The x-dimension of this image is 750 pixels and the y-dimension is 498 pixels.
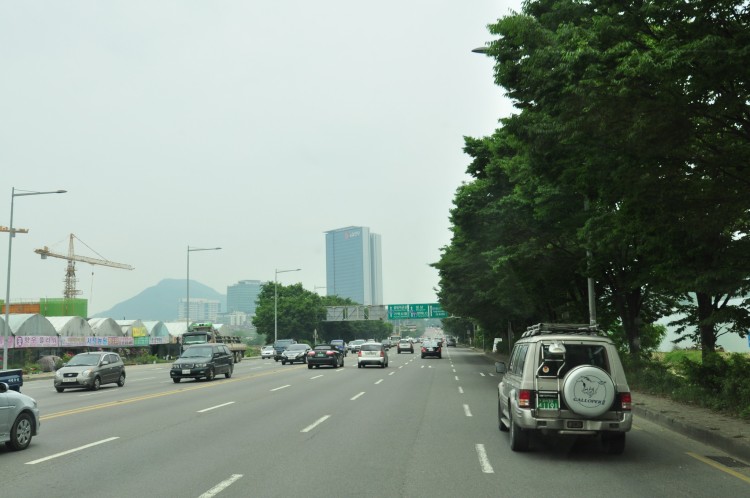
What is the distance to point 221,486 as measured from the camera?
24.9 feet

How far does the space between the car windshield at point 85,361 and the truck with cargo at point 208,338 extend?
23.5 meters

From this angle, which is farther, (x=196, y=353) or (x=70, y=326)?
(x=70, y=326)

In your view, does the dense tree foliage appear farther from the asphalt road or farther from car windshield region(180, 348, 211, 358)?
car windshield region(180, 348, 211, 358)

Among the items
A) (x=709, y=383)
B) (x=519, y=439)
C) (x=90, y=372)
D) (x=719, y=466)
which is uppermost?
(x=709, y=383)

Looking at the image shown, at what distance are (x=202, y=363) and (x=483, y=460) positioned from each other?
850 inches

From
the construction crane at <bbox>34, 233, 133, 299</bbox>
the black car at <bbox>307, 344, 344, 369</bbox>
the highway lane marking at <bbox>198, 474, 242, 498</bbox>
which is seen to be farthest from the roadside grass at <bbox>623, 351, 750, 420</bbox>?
the construction crane at <bbox>34, 233, 133, 299</bbox>

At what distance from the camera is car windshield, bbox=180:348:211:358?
29.5m

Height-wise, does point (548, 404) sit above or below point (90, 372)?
above

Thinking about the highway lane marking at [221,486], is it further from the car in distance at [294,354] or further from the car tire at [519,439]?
the car in distance at [294,354]

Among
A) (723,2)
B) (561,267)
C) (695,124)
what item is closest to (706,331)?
(561,267)

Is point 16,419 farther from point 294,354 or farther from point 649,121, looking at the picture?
point 294,354

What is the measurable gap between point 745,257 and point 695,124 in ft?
17.0

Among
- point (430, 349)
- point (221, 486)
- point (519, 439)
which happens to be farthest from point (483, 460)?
point (430, 349)

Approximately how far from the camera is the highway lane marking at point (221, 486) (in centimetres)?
721
